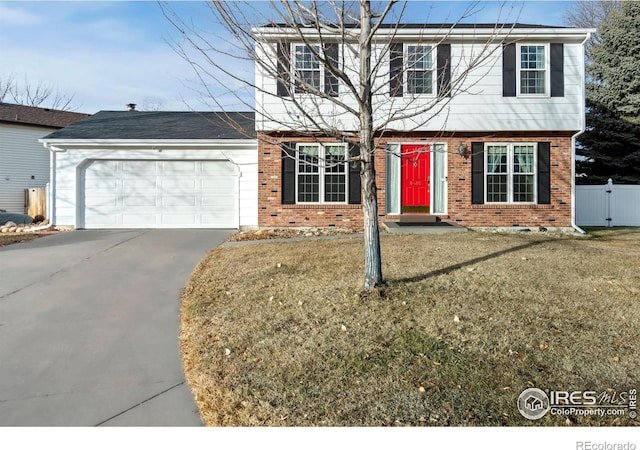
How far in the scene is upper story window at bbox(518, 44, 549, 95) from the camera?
11.0m

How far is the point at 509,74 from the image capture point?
35.9ft

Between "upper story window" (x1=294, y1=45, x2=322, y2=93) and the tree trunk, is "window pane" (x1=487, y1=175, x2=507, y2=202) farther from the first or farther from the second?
the tree trunk

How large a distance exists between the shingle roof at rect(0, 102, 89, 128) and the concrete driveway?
1631 centimetres

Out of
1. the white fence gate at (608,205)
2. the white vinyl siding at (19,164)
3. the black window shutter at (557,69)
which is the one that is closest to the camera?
the black window shutter at (557,69)

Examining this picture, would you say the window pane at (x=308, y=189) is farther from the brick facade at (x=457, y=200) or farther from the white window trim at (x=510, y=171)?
the white window trim at (x=510, y=171)

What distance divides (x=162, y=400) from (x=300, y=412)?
4.02 ft

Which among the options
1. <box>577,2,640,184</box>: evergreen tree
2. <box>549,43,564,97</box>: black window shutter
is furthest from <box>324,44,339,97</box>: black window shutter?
<box>577,2,640,184</box>: evergreen tree

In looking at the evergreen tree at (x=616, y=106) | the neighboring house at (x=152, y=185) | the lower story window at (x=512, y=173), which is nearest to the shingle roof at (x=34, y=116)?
the neighboring house at (x=152, y=185)

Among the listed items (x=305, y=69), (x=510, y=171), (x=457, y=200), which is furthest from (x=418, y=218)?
(x=305, y=69)

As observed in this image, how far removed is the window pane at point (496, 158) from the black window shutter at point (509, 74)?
1475 millimetres

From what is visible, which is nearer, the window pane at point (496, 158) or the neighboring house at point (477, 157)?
the neighboring house at point (477, 157)

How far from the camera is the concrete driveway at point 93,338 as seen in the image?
320 cm

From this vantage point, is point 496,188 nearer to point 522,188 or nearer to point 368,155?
point 522,188

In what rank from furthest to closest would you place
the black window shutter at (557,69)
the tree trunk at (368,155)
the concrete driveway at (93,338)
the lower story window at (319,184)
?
1. the lower story window at (319,184)
2. the black window shutter at (557,69)
3. the tree trunk at (368,155)
4. the concrete driveway at (93,338)
